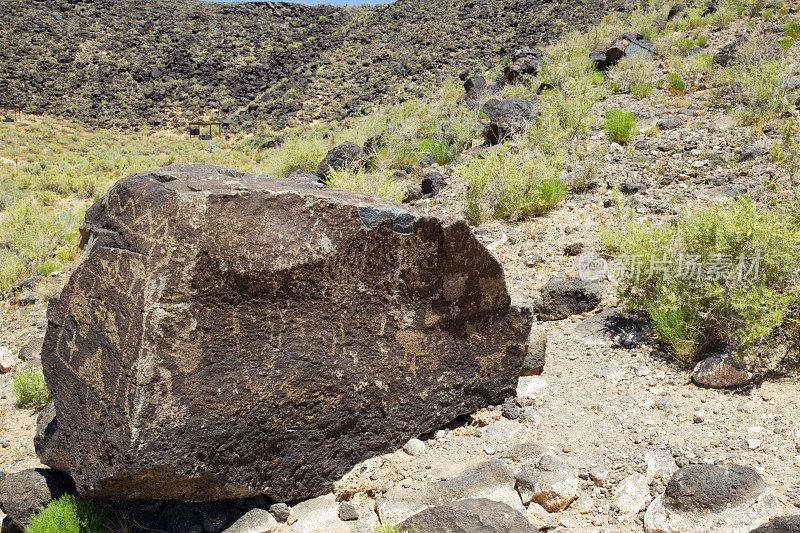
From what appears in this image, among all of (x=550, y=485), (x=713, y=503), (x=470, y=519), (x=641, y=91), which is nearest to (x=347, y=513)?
(x=470, y=519)

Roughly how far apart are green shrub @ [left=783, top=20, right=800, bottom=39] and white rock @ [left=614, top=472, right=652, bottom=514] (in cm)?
1202

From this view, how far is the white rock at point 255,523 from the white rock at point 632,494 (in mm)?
1831

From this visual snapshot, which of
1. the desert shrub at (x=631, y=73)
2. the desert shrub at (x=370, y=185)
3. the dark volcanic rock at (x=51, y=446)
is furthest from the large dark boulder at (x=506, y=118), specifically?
the dark volcanic rock at (x=51, y=446)

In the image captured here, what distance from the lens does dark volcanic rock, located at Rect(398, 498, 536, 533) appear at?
2424mm

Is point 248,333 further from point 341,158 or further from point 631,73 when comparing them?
point 631,73

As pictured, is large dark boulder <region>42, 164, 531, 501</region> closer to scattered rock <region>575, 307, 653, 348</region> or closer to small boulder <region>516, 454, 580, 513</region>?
small boulder <region>516, 454, 580, 513</region>

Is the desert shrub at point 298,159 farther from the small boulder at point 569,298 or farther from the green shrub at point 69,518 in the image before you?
the green shrub at point 69,518

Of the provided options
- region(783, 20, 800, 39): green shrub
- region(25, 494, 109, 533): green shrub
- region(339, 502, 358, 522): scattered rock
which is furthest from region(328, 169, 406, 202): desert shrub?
region(783, 20, 800, 39): green shrub

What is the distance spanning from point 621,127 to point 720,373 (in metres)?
5.97

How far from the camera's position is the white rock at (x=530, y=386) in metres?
3.96

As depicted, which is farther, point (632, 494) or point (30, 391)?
point (30, 391)

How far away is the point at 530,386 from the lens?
4035 mm

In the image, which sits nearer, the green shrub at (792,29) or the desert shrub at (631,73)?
the green shrub at (792,29)

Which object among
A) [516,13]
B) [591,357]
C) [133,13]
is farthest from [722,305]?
[133,13]
